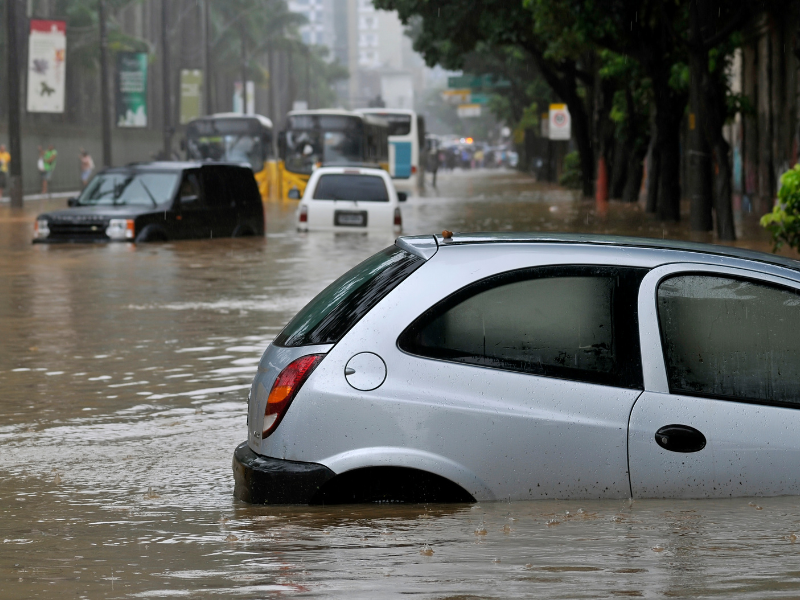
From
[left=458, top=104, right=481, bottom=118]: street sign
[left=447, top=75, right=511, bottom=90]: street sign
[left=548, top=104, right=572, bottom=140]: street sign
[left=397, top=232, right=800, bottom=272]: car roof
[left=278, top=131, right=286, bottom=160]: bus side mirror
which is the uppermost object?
[left=458, top=104, right=481, bottom=118]: street sign

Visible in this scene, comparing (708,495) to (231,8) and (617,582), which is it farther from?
(231,8)

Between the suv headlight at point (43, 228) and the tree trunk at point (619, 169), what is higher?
the tree trunk at point (619, 169)

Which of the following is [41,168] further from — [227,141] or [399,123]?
[399,123]

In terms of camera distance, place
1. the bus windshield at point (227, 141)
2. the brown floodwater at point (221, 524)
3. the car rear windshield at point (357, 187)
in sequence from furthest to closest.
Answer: the bus windshield at point (227, 141) < the car rear windshield at point (357, 187) < the brown floodwater at point (221, 524)

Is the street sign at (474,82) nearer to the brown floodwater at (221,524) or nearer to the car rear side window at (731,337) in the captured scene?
the brown floodwater at (221,524)

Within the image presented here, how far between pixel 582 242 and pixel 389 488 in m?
1.19

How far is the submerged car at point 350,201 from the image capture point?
26.5 meters

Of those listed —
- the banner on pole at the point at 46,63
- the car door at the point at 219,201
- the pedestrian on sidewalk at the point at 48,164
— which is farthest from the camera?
the pedestrian on sidewalk at the point at 48,164

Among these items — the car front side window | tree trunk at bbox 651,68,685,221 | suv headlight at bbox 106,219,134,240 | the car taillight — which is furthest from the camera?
tree trunk at bbox 651,68,685,221

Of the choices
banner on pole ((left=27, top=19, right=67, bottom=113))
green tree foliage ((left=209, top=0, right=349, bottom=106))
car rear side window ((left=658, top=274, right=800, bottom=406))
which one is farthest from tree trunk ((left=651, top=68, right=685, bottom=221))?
green tree foliage ((left=209, top=0, right=349, bottom=106))

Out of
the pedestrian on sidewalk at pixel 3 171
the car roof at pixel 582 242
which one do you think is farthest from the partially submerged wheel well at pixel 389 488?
the pedestrian on sidewalk at pixel 3 171

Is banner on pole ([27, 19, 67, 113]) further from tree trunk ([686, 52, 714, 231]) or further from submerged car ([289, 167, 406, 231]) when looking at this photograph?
tree trunk ([686, 52, 714, 231])

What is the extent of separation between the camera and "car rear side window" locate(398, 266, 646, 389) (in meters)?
5.46

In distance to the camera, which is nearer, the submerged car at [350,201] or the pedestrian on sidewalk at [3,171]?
the submerged car at [350,201]
